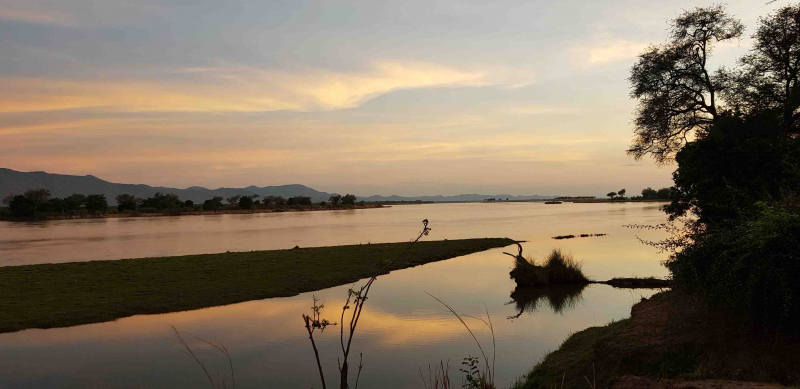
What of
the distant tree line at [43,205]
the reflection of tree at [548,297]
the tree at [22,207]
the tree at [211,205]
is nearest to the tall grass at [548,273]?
the reflection of tree at [548,297]

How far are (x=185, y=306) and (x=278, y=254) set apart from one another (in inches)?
594

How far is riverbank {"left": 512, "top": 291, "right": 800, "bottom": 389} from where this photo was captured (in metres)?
7.01

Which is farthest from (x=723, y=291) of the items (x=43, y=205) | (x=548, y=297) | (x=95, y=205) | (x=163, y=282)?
(x=95, y=205)

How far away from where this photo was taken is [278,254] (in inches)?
1369

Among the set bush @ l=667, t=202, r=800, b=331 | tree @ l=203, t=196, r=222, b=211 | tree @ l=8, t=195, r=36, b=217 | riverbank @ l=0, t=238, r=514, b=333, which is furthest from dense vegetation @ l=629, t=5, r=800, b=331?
tree @ l=203, t=196, r=222, b=211

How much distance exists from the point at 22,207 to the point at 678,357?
5449 inches

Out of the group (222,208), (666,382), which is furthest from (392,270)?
(222,208)

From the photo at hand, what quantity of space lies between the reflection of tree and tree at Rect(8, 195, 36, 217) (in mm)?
128327

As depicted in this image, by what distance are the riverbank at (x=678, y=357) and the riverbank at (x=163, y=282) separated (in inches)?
268

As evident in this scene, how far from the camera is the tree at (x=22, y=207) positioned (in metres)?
109

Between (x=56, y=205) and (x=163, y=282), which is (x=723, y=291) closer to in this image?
(x=163, y=282)

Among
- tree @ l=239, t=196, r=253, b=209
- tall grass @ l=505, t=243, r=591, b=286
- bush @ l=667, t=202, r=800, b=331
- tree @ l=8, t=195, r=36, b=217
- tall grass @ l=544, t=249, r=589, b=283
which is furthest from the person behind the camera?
tree @ l=239, t=196, r=253, b=209

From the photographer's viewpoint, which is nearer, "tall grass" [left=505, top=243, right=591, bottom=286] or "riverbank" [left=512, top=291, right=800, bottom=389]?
"riverbank" [left=512, top=291, right=800, bottom=389]

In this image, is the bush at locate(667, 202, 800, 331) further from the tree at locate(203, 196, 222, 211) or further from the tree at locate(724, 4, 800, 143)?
the tree at locate(203, 196, 222, 211)
